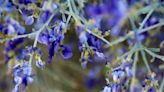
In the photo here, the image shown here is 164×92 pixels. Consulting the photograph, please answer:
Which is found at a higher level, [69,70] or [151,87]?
[69,70]

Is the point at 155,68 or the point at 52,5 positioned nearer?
the point at 52,5

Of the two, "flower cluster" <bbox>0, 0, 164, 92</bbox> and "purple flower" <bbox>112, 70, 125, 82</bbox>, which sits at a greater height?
"flower cluster" <bbox>0, 0, 164, 92</bbox>

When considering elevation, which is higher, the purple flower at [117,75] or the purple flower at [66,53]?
the purple flower at [66,53]

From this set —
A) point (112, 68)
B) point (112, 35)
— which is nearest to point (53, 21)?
point (112, 68)

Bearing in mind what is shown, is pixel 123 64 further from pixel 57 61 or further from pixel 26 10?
pixel 57 61

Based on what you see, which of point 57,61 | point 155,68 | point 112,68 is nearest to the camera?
point 112,68

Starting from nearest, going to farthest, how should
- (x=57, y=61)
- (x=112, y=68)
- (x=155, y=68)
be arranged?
(x=112, y=68), (x=155, y=68), (x=57, y=61)

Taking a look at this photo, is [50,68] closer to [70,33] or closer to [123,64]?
[70,33]

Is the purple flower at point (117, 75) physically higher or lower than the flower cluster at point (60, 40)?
lower

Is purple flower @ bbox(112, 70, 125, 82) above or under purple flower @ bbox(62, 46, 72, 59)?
under

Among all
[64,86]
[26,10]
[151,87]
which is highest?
[64,86]
